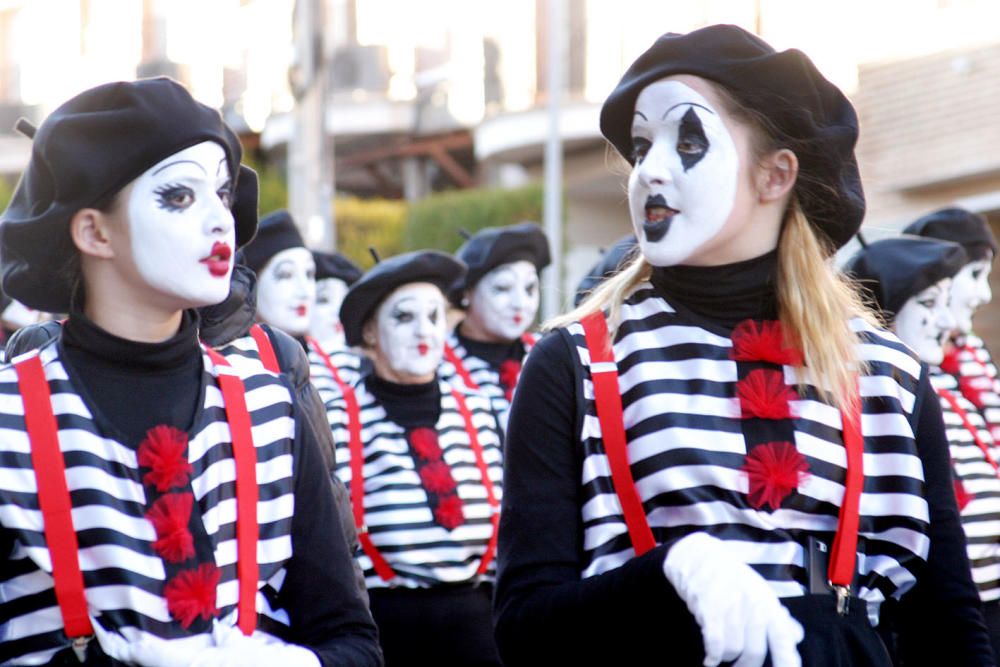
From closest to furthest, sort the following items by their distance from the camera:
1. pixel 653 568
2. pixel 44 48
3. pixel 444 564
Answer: pixel 653 568, pixel 444 564, pixel 44 48

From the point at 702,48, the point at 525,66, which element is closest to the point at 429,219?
the point at 525,66

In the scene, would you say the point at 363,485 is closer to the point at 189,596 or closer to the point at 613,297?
the point at 613,297

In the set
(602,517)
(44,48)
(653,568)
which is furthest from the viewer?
(44,48)

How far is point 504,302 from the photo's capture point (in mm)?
7434

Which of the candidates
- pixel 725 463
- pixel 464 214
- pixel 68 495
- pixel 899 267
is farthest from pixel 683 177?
pixel 464 214

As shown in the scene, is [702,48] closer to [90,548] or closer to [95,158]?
[95,158]

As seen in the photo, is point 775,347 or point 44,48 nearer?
point 775,347

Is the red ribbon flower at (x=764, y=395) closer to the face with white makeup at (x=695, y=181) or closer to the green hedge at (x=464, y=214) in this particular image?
the face with white makeup at (x=695, y=181)

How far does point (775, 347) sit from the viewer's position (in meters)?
2.81

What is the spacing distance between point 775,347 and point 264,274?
4057 millimetres

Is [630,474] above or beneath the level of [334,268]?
beneath

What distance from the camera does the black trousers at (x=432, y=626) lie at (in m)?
5.68

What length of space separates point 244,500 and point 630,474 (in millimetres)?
667

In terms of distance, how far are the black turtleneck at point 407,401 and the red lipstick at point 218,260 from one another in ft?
10.7
